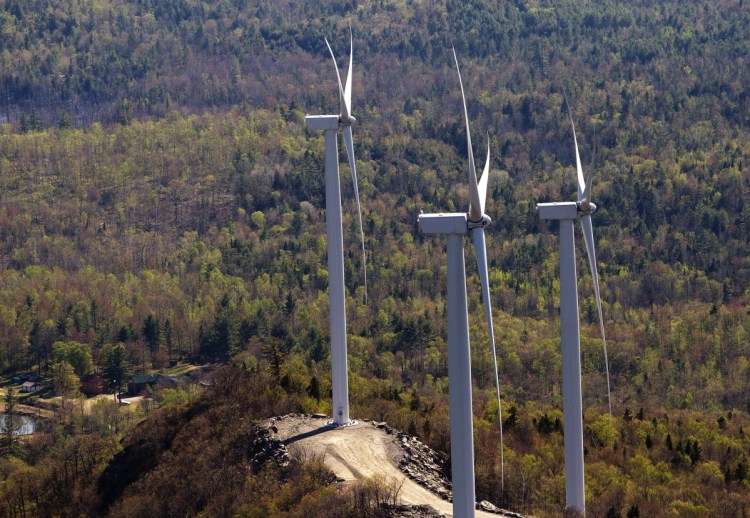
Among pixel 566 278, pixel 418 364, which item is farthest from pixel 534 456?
pixel 418 364

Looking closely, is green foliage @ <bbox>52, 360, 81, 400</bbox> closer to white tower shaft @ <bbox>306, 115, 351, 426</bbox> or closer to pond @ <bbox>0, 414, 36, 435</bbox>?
pond @ <bbox>0, 414, 36, 435</bbox>

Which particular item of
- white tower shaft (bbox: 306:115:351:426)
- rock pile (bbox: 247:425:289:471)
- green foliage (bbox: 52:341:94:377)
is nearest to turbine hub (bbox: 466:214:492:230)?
Answer: white tower shaft (bbox: 306:115:351:426)

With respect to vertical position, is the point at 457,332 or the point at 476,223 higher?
the point at 476,223

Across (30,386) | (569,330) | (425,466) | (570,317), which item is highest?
(570,317)

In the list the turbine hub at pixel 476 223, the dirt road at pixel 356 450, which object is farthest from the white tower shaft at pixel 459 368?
the dirt road at pixel 356 450

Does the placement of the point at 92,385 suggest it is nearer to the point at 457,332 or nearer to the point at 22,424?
the point at 22,424

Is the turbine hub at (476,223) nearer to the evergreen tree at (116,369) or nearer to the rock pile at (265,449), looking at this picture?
the rock pile at (265,449)

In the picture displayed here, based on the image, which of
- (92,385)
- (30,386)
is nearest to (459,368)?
(92,385)
